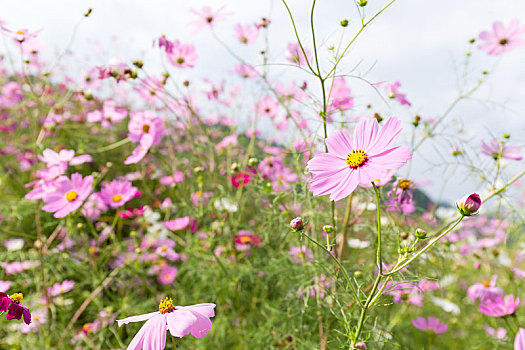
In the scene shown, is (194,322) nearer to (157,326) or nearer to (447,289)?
(157,326)

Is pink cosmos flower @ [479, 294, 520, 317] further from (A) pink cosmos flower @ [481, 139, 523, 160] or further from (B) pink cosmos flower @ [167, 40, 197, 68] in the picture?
(B) pink cosmos flower @ [167, 40, 197, 68]

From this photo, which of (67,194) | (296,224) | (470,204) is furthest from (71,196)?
(470,204)

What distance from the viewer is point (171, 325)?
0.44 m

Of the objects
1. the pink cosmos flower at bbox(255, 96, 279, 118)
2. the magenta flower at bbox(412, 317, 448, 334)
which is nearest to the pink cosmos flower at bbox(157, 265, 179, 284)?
the pink cosmos flower at bbox(255, 96, 279, 118)

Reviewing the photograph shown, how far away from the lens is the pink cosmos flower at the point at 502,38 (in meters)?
1.04

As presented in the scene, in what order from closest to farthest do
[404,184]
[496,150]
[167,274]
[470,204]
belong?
[470,204], [404,184], [496,150], [167,274]

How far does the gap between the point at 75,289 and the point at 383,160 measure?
1.34 meters

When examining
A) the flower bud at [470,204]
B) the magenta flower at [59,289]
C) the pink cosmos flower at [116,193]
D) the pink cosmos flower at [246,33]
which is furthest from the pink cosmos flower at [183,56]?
the flower bud at [470,204]

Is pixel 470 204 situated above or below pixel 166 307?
above

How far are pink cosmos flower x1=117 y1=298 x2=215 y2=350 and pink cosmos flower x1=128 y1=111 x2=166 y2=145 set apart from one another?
69 centimetres

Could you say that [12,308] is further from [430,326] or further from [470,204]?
[430,326]

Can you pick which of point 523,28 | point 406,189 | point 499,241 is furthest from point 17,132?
point 499,241

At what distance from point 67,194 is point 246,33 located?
74 centimetres

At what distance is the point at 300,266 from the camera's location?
95 centimetres
